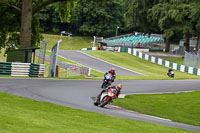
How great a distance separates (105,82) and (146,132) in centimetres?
1417

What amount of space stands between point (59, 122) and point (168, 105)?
1080 centimetres

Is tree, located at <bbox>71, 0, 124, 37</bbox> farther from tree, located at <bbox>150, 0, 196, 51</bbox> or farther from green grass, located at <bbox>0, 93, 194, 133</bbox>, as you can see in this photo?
green grass, located at <bbox>0, 93, 194, 133</bbox>

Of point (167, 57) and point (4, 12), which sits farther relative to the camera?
point (167, 57)

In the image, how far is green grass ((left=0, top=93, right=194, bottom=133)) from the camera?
955cm

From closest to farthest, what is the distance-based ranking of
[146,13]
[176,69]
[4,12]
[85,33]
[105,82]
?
[105,82]
[4,12]
[176,69]
[146,13]
[85,33]

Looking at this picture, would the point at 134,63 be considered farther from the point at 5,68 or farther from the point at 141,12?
the point at 5,68

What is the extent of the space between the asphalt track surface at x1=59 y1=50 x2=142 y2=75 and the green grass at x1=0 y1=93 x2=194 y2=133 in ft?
105

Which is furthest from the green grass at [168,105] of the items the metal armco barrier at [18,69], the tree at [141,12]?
Result: the tree at [141,12]

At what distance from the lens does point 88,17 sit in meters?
95.6

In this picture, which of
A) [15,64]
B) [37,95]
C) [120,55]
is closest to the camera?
[37,95]

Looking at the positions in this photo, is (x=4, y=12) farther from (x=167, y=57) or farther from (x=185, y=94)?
(x=167, y=57)

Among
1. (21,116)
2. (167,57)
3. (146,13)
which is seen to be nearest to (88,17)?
(146,13)

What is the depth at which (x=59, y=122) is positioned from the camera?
10.8 meters

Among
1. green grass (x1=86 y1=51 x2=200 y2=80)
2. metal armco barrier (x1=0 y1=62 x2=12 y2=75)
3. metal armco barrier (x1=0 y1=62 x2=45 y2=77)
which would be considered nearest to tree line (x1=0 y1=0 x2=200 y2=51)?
metal armco barrier (x1=0 y1=62 x2=45 y2=77)
